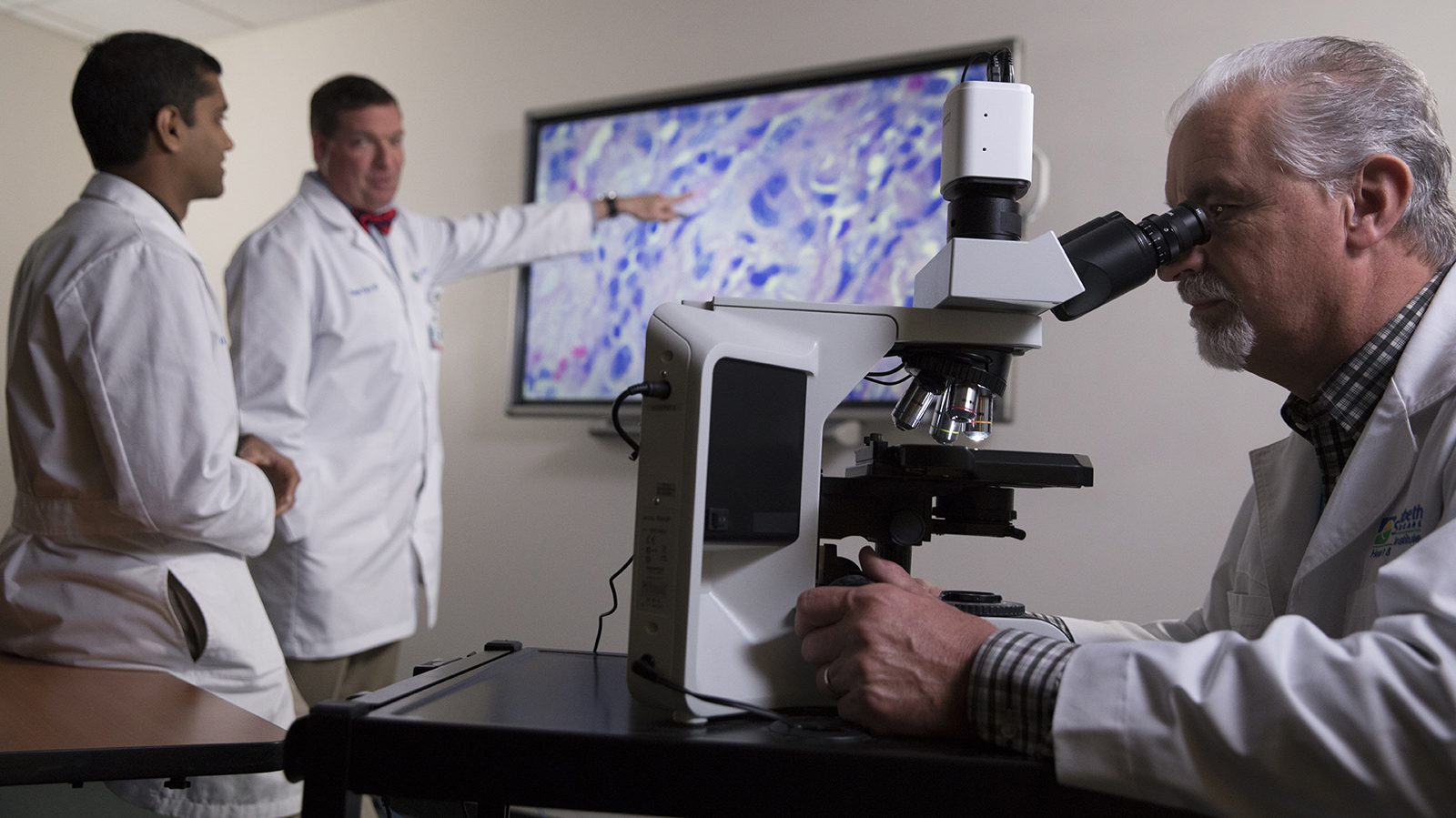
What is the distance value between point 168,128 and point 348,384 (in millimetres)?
771

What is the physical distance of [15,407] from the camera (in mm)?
1540

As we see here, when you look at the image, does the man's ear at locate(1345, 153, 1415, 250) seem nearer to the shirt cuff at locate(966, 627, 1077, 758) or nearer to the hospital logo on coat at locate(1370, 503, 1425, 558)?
the hospital logo on coat at locate(1370, 503, 1425, 558)

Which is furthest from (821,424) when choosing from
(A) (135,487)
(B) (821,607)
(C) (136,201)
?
(C) (136,201)

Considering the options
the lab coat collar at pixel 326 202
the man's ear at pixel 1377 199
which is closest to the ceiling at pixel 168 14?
the lab coat collar at pixel 326 202

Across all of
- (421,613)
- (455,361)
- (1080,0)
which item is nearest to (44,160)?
(455,361)

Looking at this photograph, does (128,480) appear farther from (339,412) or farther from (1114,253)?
(1114,253)

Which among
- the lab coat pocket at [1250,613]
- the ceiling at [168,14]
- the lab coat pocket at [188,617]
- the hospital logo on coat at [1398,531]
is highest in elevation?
the ceiling at [168,14]

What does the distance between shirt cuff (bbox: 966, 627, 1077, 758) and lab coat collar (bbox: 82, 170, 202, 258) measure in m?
1.32

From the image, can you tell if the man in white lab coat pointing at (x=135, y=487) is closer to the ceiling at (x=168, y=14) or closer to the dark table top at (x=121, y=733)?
the dark table top at (x=121, y=733)

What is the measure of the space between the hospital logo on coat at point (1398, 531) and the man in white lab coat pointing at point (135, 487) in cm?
130

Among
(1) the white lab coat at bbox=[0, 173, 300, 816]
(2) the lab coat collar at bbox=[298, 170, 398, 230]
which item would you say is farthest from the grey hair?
(2) the lab coat collar at bbox=[298, 170, 398, 230]

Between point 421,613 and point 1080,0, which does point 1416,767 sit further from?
point 421,613

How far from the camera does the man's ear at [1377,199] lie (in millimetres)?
1083

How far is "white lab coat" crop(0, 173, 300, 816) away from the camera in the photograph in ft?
4.69
